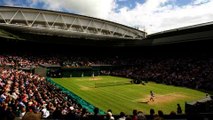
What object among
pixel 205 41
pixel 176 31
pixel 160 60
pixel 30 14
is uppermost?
pixel 30 14

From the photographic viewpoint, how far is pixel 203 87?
132 ft

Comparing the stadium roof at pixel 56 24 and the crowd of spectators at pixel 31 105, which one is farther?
the stadium roof at pixel 56 24

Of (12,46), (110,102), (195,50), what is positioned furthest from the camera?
(12,46)

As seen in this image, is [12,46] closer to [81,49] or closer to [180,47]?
[81,49]

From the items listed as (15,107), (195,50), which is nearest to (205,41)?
(195,50)

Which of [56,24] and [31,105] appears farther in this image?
[56,24]

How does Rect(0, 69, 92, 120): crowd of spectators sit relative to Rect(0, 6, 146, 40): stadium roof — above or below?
below

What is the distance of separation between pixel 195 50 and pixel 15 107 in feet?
173

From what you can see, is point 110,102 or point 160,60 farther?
point 160,60

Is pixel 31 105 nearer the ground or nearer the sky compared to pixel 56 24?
nearer the ground

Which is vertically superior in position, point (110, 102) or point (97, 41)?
point (97, 41)

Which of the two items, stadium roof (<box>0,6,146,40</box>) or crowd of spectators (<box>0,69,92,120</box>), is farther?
stadium roof (<box>0,6,146,40</box>)

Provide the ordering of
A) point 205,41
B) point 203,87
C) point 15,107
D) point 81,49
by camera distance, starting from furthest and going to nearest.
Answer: point 81,49 → point 205,41 → point 203,87 → point 15,107

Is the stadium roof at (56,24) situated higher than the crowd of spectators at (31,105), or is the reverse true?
the stadium roof at (56,24)
